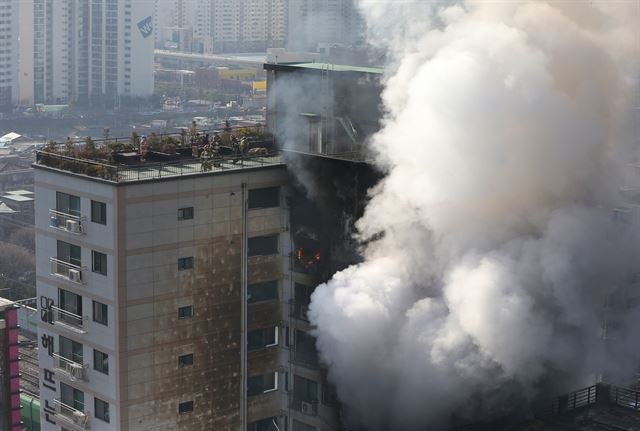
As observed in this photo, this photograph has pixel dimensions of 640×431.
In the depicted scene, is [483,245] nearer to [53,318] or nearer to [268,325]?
[268,325]

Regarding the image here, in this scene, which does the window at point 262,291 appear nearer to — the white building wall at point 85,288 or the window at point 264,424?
the window at point 264,424

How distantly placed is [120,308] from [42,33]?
Result: 318 feet

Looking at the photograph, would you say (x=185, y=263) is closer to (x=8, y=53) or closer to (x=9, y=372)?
(x=9, y=372)

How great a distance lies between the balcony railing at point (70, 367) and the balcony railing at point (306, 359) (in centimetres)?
265

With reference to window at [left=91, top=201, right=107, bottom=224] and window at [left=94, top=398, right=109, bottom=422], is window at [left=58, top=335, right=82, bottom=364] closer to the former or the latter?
window at [left=94, top=398, right=109, bottom=422]

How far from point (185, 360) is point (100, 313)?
117cm

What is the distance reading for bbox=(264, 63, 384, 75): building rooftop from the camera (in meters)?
15.4

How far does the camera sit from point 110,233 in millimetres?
14469

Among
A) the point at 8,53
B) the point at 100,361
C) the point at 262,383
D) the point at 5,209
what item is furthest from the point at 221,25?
the point at 100,361

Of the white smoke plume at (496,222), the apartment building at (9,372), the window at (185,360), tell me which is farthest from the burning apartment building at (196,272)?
the apartment building at (9,372)

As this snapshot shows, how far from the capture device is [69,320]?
1529 centimetres

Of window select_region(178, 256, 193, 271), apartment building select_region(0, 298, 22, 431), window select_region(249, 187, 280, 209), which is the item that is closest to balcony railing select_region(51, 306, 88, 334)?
window select_region(178, 256, 193, 271)

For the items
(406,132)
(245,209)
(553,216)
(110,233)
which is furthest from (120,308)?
(553,216)

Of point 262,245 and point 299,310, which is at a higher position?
point 262,245
